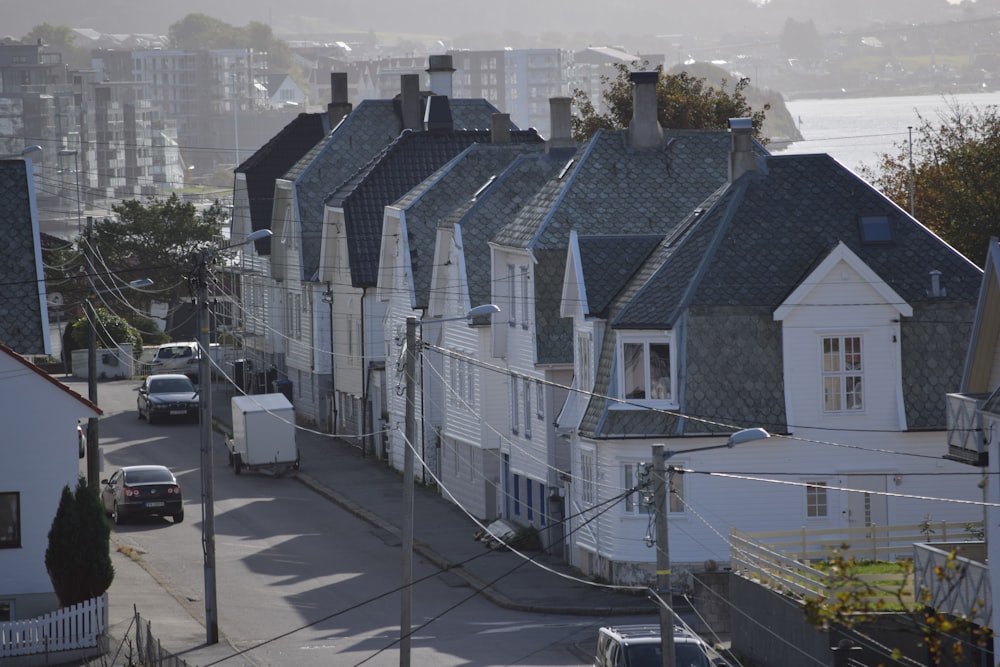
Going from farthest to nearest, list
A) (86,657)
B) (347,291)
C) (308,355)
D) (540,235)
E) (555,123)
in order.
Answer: (308,355) < (347,291) < (555,123) < (540,235) < (86,657)

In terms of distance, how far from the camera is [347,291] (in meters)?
63.4

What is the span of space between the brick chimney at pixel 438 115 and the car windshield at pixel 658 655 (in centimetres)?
3467

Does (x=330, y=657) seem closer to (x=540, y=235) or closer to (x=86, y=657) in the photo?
(x=86, y=657)

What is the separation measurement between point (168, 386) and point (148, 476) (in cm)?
1871

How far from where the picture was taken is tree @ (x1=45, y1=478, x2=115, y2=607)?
3641 centimetres

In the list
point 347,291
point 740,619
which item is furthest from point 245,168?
point 740,619

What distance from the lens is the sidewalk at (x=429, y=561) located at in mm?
38844

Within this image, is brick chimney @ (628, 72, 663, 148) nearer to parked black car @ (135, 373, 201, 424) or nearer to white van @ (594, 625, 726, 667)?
white van @ (594, 625, 726, 667)

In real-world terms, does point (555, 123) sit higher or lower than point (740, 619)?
higher

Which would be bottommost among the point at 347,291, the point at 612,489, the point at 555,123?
the point at 612,489

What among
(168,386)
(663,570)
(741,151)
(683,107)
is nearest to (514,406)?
(741,151)

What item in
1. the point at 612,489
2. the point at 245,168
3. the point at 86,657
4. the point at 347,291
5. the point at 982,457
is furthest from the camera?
the point at 245,168

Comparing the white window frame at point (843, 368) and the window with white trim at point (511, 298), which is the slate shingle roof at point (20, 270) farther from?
the white window frame at point (843, 368)

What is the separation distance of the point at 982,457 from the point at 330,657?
12.9m
